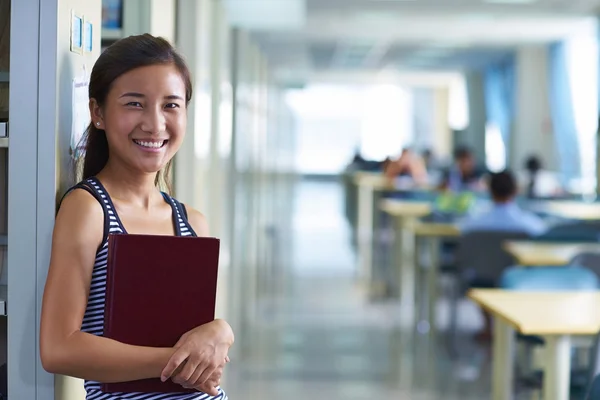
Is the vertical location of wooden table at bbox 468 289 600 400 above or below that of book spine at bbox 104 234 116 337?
below

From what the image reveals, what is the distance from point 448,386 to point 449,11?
23.0 feet

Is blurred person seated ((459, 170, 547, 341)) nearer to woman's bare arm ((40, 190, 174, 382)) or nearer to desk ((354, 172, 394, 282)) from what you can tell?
desk ((354, 172, 394, 282))

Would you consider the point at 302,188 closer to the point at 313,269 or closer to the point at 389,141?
the point at 389,141

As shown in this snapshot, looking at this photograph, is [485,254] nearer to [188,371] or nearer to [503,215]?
[503,215]

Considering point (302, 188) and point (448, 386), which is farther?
point (302, 188)

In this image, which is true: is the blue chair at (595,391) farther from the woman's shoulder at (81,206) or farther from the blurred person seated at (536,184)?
the blurred person seated at (536,184)

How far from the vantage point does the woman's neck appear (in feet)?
6.00

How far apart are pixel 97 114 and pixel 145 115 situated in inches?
4.9

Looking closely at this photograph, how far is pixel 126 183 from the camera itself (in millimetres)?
1846

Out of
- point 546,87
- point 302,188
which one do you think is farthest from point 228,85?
point 302,188

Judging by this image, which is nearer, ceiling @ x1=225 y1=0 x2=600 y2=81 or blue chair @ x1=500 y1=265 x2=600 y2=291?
blue chair @ x1=500 y1=265 x2=600 y2=291

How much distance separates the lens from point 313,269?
34.7 ft

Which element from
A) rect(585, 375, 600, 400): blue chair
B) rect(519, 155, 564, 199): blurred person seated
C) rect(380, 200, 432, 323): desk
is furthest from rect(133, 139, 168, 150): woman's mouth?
rect(519, 155, 564, 199): blurred person seated

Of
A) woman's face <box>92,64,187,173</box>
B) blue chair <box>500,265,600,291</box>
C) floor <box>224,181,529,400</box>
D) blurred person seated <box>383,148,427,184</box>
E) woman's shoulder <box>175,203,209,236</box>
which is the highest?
blurred person seated <box>383,148,427,184</box>
